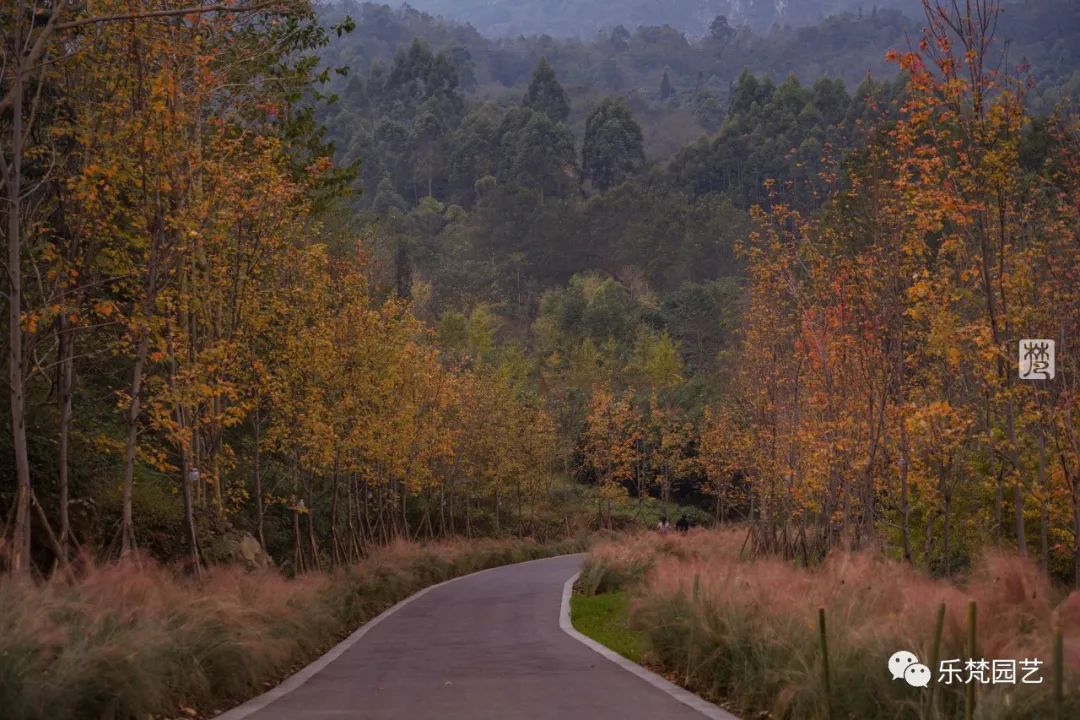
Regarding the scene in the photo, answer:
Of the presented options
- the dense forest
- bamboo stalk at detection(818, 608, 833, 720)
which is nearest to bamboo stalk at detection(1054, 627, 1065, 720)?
bamboo stalk at detection(818, 608, 833, 720)

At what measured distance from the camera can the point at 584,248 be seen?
416 feet

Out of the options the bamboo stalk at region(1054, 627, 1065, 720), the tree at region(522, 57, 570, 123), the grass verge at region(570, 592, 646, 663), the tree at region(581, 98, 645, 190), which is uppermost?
the tree at region(522, 57, 570, 123)

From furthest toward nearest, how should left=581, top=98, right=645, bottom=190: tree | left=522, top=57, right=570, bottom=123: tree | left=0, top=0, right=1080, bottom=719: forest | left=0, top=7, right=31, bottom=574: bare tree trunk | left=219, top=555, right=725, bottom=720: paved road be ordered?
left=522, top=57, right=570, bottom=123: tree → left=581, top=98, right=645, bottom=190: tree → left=0, top=0, right=1080, bottom=719: forest → left=0, top=7, right=31, bottom=574: bare tree trunk → left=219, top=555, right=725, bottom=720: paved road

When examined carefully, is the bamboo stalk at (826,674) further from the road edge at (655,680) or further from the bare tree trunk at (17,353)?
the bare tree trunk at (17,353)

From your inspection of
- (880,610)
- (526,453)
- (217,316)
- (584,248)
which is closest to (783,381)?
(217,316)

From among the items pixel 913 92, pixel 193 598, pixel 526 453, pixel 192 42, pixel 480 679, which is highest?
pixel 192 42

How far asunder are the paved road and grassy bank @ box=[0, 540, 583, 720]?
1.91 ft

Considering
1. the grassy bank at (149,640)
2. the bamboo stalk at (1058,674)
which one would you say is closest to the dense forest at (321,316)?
the grassy bank at (149,640)

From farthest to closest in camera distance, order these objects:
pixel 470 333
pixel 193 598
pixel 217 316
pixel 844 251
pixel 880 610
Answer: pixel 470 333 < pixel 844 251 < pixel 217 316 < pixel 193 598 < pixel 880 610

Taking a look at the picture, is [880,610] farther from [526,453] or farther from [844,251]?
[526,453]

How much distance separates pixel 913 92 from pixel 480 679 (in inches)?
371

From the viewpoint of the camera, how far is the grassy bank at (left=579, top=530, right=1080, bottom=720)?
898 centimetres

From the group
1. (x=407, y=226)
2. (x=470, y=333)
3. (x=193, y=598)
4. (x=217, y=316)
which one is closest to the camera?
(x=193, y=598)

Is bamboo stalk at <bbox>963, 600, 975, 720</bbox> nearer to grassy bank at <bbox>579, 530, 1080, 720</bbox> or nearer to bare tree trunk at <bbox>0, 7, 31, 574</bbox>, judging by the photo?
grassy bank at <bbox>579, 530, 1080, 720</bbox>
